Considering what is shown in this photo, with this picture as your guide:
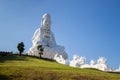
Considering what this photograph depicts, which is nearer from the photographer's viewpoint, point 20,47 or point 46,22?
point 20,47

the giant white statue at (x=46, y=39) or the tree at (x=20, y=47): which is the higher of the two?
the giant white statue at (x=46, y=39)

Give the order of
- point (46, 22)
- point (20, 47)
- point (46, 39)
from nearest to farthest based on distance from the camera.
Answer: point (20, 47) → point (46, 39) → point (46, 22)

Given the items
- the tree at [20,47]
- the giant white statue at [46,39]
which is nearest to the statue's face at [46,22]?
the giant white statue at [46,39]

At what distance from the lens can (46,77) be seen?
60250 millimetres

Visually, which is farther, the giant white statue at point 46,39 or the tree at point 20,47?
the giant white statue at point 46,39

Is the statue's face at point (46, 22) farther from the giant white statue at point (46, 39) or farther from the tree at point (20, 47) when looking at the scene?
the tree at point (20, 47)

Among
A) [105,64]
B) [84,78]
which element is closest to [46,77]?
[84,78]

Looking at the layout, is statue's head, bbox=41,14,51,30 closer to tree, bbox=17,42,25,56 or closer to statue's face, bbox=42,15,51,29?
statue's face, bbox=42,15,51,29

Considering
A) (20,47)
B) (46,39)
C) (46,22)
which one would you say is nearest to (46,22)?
(46,22)

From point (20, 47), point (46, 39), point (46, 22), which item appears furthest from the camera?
point (46, 22)

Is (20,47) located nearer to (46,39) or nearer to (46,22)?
(46,39)

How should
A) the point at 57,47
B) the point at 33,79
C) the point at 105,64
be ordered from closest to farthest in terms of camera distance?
the point at 33,79, the point at 105,64, the point at 57,47

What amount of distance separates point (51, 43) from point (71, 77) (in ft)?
307

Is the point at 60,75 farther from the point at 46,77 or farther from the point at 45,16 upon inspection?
the point at 45,16
